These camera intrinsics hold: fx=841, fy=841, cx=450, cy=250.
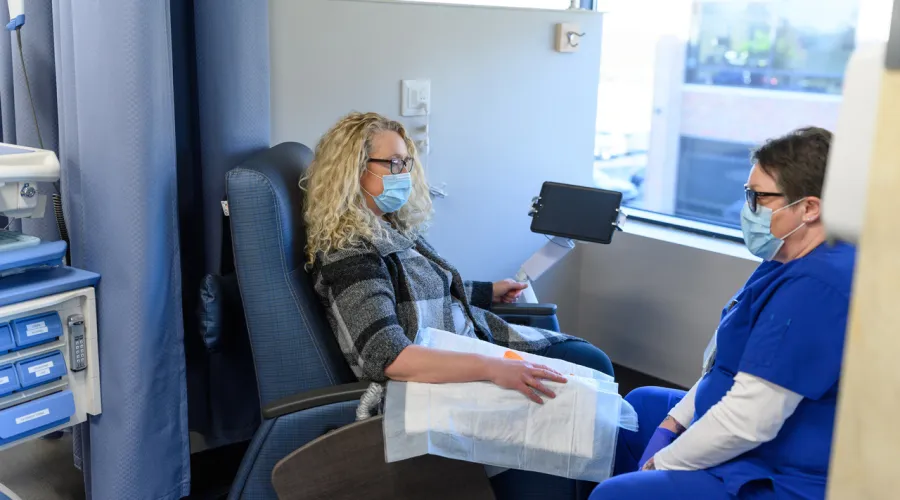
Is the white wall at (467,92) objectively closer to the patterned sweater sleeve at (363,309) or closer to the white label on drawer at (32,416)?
the patterned sweater sleeve at (363,309)

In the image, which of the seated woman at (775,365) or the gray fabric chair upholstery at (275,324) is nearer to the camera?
the seated woman at (775,365)

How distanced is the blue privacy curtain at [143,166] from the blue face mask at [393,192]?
38 centimetres

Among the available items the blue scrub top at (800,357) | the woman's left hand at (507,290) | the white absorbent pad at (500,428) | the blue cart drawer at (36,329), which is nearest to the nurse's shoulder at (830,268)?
the blue scrub top at (800,357)

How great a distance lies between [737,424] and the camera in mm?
1431

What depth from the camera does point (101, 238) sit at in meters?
1.78

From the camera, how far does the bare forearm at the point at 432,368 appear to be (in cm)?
172

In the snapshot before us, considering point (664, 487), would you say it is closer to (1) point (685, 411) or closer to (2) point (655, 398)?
(1) point (685, 411)

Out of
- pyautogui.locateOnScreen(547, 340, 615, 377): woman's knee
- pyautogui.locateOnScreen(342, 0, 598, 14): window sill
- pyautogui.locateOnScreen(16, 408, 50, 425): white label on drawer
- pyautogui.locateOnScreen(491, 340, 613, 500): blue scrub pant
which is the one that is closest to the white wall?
pyautogui.locateOnScreen(342, 0, 598, 14): window sill

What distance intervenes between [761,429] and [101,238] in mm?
1353

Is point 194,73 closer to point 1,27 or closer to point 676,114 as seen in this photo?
point 1,27

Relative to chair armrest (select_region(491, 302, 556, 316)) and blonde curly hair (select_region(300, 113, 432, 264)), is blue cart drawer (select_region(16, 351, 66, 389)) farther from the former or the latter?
chair armrest (select_region(491, 302, 556, 316))

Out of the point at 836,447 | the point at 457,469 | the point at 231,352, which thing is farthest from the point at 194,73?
the point at 836,447

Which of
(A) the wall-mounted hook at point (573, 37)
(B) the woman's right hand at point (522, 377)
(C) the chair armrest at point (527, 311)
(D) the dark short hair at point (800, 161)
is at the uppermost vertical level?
(A) the wall-mounted hook at point (573, 37)

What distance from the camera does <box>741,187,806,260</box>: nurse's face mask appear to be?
5.12ft
